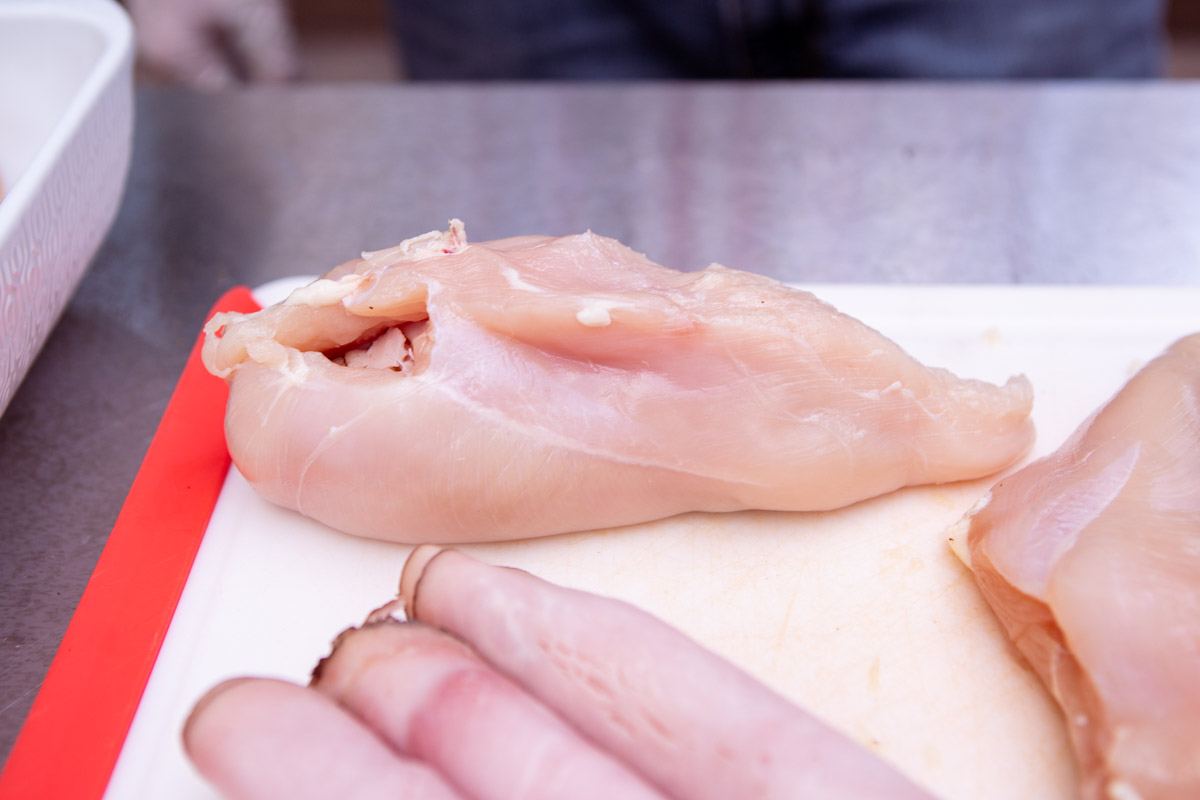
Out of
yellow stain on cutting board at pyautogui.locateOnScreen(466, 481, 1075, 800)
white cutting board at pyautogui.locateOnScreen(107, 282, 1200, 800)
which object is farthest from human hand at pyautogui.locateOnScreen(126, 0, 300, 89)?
yellow stain on cutting board at pyautogui.locateOnScreen(466, 481, 1075, 800)

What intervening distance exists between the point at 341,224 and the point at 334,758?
1612mm

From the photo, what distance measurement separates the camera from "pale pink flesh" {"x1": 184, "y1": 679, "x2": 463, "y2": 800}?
3.18 ft

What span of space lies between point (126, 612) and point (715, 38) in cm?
224

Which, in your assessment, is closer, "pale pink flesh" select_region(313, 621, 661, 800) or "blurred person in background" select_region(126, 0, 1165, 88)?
"pale pink flesh" select_region(313, 621, 661, 800)

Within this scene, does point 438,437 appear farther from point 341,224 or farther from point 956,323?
point 341,224

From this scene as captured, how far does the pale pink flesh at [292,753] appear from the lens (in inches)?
38.1

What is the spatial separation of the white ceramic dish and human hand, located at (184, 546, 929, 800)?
0.84 meters

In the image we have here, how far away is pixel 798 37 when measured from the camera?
9.07 ft

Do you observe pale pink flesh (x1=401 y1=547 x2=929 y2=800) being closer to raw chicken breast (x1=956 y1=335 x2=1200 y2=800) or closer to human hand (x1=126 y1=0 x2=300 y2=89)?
raw chicken breast (x1=956 y1=335 x2=1200 y2=800)

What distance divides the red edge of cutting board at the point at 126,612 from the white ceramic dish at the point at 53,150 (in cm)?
27

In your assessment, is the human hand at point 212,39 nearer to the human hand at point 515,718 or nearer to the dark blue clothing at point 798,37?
the dark blue clothing at point 798,37

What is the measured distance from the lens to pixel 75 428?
5.86 feet

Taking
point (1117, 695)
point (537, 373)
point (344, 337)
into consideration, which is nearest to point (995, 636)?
point (1117, 695)

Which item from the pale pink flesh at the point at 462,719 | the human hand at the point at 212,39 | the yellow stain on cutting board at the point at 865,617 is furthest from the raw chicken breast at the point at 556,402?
the human hand at the point at 212,39
